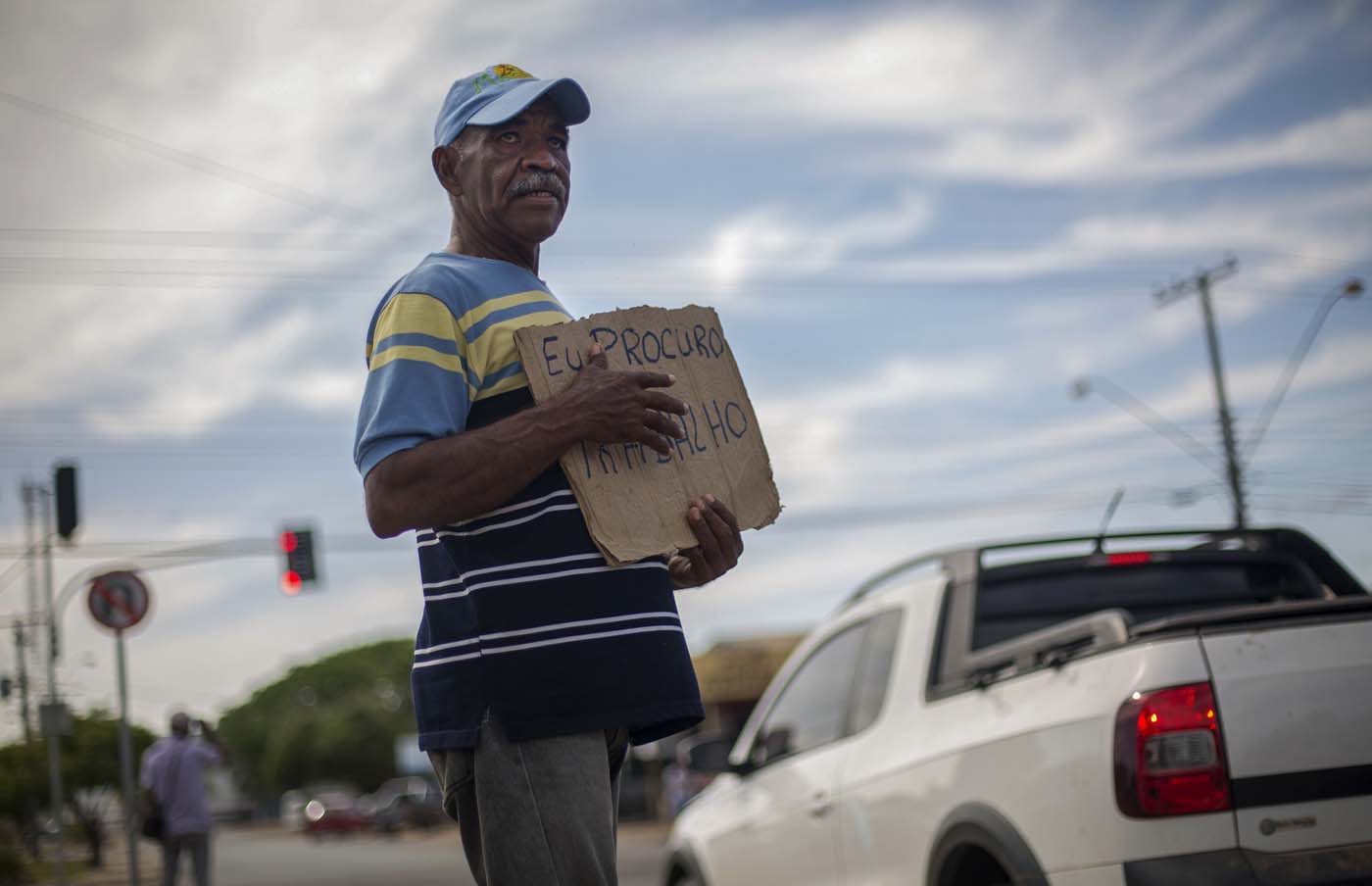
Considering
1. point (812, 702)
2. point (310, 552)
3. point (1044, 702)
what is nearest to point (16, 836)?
point (310, 552)

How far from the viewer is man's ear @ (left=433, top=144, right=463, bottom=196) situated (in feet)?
8.50

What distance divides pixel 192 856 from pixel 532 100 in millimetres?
11499

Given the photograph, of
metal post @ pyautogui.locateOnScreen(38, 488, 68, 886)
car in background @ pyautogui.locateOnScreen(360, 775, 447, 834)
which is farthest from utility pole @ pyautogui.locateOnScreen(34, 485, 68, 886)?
car in background @ pyautogui.locateOnScreen(360, 775, 447, 834)

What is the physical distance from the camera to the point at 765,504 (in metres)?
2.56

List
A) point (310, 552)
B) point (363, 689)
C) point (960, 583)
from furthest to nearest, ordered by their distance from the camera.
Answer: point (363, 689)
point (310, 552)
point (960, 583)

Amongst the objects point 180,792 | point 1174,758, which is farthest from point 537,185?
point 180,792

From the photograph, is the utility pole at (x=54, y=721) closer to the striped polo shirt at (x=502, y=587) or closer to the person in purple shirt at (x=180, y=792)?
the person in purple shirt at (x=180, y=792)

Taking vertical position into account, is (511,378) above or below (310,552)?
below

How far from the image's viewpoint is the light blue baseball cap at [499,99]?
248 cm

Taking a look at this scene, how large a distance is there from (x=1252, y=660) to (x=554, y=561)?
6.93 ft

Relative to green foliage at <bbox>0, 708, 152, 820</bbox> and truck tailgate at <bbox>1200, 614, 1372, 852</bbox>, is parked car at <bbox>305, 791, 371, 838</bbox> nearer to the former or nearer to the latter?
green foliage at <bbox>0, 708, 152, 820</bbox>

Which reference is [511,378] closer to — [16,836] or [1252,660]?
[1252,660]

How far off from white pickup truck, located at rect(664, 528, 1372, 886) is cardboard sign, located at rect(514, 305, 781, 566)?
162 cm

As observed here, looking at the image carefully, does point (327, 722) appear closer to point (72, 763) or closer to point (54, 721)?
point (72, 763)
